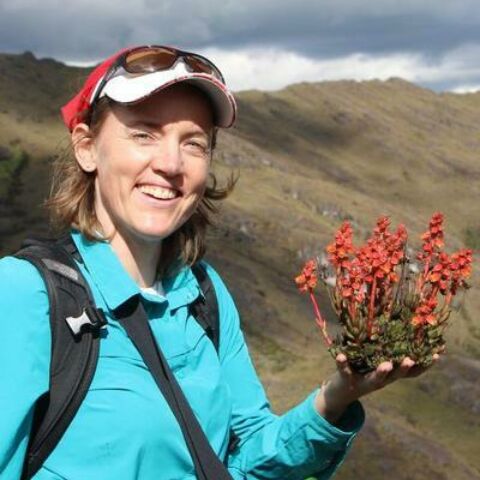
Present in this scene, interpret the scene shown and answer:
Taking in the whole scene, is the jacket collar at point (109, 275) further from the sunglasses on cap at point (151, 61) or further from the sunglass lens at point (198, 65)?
the sunglass lens at point (198, 65)

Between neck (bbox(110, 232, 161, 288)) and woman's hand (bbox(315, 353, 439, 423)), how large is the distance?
3.89 feet

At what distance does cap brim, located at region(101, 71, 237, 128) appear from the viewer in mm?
4043

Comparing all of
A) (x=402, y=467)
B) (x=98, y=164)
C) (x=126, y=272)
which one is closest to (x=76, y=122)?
(x=98, y=164)

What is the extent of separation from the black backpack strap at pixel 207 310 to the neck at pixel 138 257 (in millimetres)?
346

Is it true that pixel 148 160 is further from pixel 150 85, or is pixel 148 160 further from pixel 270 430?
pixel 270 430

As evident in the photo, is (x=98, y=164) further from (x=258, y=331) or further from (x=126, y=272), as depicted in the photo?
(x=258, y=331)

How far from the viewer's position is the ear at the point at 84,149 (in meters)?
4.34

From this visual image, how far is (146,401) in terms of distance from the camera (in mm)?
3699

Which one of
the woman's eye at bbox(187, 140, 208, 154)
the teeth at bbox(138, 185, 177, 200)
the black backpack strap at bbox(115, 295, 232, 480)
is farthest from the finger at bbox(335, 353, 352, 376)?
the woman's eye at bbox(187, 140, 208, 154)

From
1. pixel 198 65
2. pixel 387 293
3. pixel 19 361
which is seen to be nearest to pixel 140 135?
pixel 198 65

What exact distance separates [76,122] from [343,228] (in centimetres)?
164

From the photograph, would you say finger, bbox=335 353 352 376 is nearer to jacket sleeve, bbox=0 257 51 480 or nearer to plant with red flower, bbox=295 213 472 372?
plant with red flower, bbox=295 213 472 372

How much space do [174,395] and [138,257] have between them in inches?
34.9

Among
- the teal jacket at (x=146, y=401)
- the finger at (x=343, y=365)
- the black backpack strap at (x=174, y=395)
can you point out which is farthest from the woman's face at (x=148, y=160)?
the finger at (x=343, y=365)
